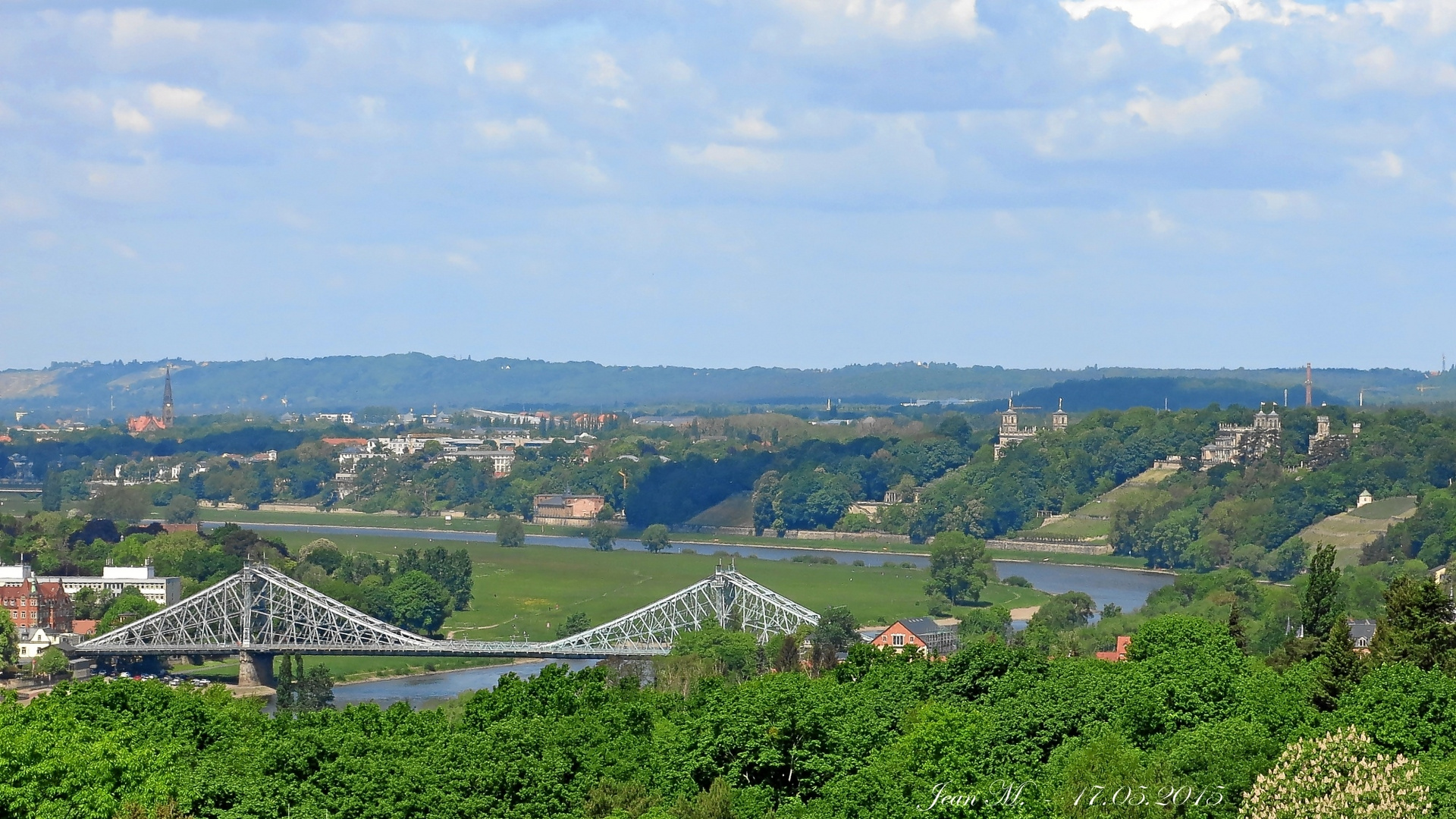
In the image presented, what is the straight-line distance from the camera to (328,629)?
272ft

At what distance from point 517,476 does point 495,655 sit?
103m

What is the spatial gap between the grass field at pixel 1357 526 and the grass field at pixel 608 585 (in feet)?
74.0

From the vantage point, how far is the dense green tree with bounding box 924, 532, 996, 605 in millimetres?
102938

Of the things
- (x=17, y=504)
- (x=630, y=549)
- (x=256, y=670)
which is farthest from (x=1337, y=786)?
(x=17, y=504)

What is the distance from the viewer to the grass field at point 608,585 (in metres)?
92.8

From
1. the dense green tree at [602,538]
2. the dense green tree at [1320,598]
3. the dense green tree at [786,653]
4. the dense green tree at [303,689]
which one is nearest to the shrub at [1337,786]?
the dense green tree at [1320,598]

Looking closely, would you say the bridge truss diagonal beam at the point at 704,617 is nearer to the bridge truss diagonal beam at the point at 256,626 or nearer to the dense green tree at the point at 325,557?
the bridge truss diagonal beam at the point at 256,626

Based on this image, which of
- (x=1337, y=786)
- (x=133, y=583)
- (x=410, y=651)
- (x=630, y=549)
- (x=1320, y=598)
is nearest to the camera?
(x=1337, y=786)

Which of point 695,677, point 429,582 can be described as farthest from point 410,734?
point 429,582

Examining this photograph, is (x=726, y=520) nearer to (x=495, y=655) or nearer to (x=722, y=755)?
(x=495, y=655)

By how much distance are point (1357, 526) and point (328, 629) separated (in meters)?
67.8

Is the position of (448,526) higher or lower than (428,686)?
lower

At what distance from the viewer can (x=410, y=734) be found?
37969 millimetres

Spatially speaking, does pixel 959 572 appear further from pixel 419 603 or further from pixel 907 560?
pixel 419 603
